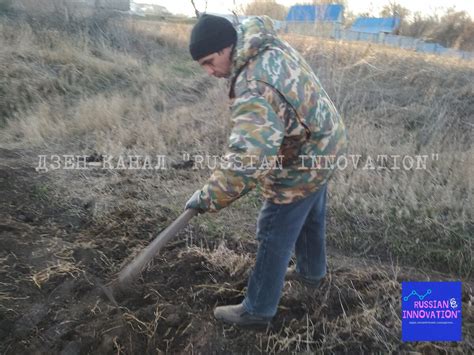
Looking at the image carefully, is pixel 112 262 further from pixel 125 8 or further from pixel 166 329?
pixel 125 8

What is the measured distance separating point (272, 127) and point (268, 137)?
5 centimetres

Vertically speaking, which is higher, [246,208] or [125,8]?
[125,8]

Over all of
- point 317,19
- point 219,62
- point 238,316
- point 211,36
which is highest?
point 317,19

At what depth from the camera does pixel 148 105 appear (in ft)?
22.2

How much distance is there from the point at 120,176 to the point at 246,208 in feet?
5.03

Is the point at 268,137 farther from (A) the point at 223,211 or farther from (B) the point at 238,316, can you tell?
(A) the point at 223,211

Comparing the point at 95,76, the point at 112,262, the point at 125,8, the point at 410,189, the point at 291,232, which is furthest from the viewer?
the point at 125,8

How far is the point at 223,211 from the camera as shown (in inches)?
139

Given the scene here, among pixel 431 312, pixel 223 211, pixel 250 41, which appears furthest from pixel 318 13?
pixel 431 312

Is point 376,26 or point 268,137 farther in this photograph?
point 376,26

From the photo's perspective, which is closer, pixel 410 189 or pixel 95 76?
pixel 410 189

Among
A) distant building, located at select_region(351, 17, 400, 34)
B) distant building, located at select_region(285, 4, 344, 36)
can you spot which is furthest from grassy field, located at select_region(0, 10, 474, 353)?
distant building, located at select_region(351, 17, 400, 34)

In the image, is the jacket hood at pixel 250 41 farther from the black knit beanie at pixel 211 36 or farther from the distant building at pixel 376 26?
the distant building at pixel 376 26

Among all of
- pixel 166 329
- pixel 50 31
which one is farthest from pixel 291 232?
pixel 50 31
